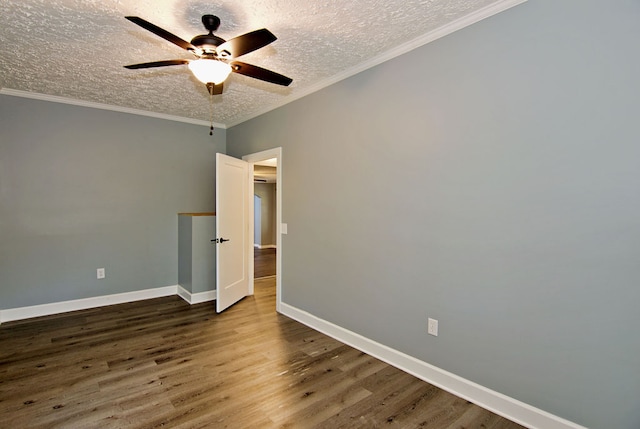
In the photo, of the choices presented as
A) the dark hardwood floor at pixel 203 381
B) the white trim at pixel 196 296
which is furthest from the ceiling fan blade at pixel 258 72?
the white trim at pixel 196 296

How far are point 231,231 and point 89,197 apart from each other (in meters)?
1.88

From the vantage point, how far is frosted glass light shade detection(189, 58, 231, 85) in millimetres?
2053

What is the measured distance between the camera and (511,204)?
2053 mm

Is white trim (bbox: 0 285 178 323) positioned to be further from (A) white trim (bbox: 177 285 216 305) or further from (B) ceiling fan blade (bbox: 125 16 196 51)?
(B) ceiling fan blade (bbox: 125 16 196 51)

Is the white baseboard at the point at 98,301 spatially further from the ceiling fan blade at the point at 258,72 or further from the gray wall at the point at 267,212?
the gray wall at the point at 267,212

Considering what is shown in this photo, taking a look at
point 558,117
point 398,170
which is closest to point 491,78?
point 558,117

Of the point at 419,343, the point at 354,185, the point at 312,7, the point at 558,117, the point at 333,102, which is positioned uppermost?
the point at 312,7

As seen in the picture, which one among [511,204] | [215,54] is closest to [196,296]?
[215,54]

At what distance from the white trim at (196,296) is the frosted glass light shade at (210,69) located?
3.21m

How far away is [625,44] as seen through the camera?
5.41 feet

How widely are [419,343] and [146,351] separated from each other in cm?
247

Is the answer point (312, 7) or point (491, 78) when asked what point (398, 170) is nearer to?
point (491, 78)

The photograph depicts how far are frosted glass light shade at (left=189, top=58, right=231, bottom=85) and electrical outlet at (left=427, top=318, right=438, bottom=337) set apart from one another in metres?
2.33

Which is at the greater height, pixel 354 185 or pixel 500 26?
pixel 500 26
